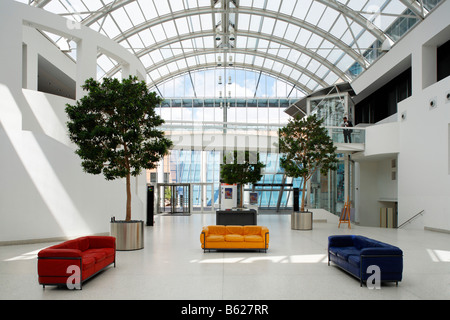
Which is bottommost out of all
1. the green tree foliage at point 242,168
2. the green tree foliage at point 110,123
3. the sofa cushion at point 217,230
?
the sofa cushion at point 217,230

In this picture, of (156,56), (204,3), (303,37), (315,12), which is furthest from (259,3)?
(156,56)

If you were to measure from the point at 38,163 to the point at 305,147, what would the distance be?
1087cm

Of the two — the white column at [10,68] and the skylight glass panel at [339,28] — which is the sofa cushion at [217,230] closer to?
the white column at [10,68]

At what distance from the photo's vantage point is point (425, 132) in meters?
16.6

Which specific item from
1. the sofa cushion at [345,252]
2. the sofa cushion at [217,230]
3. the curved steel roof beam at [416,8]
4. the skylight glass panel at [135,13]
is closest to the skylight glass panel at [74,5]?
the skylight glass panel at [135,13]

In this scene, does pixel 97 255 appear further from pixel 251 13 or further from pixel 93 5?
pixel 251 13

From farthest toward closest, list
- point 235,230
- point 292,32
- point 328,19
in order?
point 292,32
point 328,19
point 235,230

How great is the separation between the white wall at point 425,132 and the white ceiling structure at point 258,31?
1.23 metres

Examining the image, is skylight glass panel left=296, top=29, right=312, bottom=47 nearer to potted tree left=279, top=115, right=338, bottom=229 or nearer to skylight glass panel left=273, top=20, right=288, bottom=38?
skylight glass panel left=273, top=20, right=288, bottom=38

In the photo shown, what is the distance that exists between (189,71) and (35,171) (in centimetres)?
2640

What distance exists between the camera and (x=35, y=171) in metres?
11.7

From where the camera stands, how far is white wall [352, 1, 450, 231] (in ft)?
49.8

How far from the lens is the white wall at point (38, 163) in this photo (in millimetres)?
11367

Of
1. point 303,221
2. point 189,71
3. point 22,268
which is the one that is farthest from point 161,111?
point 22,268
